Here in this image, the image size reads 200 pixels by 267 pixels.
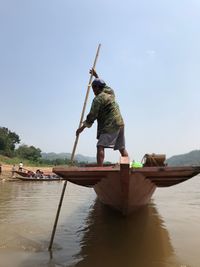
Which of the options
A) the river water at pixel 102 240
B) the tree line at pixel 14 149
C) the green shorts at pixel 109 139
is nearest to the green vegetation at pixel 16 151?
the tree line at pixel 14 149

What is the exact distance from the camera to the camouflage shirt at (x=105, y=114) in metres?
5.22

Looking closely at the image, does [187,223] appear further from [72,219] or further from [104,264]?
[104,264]

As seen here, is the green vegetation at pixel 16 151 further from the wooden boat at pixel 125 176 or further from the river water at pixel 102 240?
the wooden boat at pixel 125 176

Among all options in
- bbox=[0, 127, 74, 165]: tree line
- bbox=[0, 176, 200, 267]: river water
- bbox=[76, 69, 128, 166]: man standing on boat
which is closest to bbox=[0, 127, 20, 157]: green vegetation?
bbox=[0, 127, 74, 165]: tree line

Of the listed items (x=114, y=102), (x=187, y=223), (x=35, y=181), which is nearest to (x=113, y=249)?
(x=114, y=102)

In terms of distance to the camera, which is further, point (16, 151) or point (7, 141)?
point (16, 151)

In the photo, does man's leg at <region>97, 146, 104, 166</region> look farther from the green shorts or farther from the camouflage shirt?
the camouflage shirt

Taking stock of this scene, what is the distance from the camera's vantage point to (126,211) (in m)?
5.83

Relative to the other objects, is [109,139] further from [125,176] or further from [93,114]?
[125,176]

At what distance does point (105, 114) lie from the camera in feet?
17.5

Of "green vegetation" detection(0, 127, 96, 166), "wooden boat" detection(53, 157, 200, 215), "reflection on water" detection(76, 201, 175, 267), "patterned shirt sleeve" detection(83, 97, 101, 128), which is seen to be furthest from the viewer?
"green vegetation" detection(0, 127, 96, 166)

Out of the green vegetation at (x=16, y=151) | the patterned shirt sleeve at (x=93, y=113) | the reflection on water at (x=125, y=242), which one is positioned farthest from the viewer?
the green vegetation at (x=16, y=151)

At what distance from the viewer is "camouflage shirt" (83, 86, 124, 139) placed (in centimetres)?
522

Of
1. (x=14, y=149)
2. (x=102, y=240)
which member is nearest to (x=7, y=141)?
(x=14, y=149)
